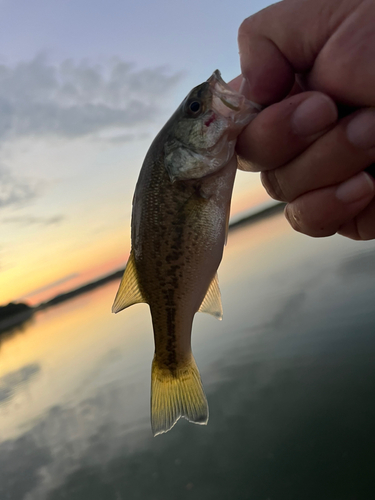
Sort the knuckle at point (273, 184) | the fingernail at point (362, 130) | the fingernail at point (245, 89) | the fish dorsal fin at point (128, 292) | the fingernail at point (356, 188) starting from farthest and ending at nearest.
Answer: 1. the fish dorsal fin at point (128, 292)
2. the knuckle at point (273, 184)
3. the fingernail at point (245, 89)
4. the fingernail at point (356, 188)
5. the fingernail at point (362, 130)

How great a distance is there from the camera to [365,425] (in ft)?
21.1

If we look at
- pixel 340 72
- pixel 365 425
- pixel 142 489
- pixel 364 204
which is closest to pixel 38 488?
pixel 142 489

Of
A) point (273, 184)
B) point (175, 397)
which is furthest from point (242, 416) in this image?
point (273, 184)

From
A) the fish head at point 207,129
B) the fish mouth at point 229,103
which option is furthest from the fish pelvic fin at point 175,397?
the fish mouth at point 229,103

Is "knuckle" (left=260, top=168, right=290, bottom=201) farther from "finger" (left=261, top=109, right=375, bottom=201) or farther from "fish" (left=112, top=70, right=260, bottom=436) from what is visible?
"fish" (left=112, top=70, right=260, bottom=436)

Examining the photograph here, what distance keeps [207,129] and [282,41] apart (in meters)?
0.86

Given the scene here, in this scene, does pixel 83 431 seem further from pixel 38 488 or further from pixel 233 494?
pixel 233 494

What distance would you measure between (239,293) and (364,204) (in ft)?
48.2

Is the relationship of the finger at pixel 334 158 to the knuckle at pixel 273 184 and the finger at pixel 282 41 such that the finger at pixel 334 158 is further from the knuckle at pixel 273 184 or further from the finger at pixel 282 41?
the finger at pixel 282 41

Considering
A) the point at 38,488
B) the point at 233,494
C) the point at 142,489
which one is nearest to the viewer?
the point at 233,494

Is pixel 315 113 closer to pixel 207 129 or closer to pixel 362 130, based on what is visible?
pixel 362 130

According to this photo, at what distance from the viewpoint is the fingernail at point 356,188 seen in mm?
2624

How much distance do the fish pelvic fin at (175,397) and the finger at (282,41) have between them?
279 centimetres

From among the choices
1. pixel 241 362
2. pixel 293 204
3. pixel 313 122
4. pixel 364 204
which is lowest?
pixel 241 362
